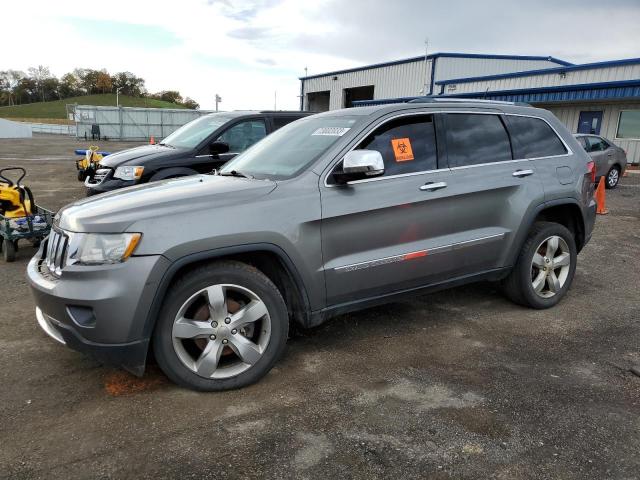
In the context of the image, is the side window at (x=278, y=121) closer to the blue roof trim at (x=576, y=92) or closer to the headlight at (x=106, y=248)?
the headlight at (x=106, y=248)

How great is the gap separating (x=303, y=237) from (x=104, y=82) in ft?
400

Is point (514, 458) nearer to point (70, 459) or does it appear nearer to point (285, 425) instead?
point (285, 425)

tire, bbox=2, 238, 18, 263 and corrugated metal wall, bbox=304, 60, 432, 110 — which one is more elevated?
corrugated metal wall, bbox=304, 60, 432, 110

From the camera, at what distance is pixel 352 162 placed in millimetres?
3180

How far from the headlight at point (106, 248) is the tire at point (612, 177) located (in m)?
14.7

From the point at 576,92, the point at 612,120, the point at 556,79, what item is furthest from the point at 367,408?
the point at 556,79

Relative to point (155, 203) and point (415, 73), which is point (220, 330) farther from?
point (415, 73)

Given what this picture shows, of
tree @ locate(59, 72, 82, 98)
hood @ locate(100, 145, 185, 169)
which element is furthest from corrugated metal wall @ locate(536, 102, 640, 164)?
tree @ locate(59, 72, 82, 98)

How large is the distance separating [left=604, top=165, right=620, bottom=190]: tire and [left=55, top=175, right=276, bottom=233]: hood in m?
13.9

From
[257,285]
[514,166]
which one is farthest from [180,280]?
[514,166]

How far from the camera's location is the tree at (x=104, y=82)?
109688mm

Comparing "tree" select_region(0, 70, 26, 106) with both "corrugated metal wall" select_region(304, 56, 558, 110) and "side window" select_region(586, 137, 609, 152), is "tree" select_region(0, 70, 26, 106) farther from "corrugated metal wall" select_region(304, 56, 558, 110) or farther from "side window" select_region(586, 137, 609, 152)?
"side window" select_region(586, 137, 609, 152)

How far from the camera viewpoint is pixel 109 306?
2717 millimetres

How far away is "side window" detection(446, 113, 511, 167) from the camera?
395cm
